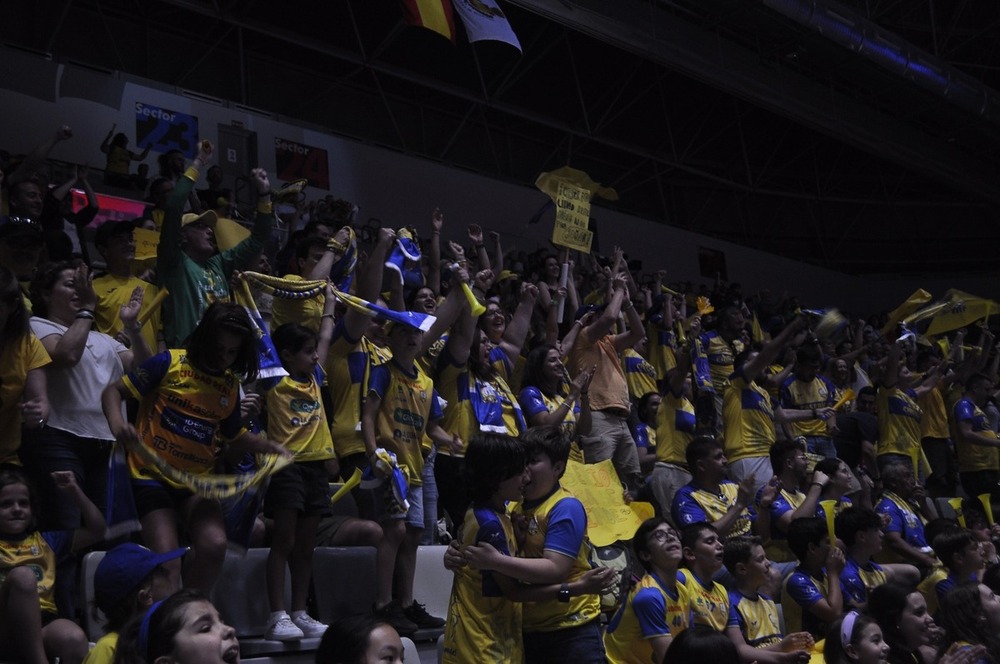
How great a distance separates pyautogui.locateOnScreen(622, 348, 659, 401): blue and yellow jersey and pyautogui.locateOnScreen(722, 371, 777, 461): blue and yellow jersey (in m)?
0.98

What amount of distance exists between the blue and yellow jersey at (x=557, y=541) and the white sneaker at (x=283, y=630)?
3.33ft

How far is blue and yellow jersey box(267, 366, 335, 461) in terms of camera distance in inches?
190

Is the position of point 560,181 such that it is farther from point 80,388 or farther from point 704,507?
point 80,388

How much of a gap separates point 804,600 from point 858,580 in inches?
25.4

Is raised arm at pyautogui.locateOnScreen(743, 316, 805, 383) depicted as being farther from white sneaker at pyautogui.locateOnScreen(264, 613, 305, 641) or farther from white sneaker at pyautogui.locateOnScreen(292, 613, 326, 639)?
white sneaker at pyautogui.locateOnScreen(264, 613, 305, 641)

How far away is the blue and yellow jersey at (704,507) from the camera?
609 cm

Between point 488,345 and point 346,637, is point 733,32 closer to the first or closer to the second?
point 488,345

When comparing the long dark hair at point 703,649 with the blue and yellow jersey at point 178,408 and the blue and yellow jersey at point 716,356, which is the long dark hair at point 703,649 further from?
the blue and yellow jersey at point 716,356

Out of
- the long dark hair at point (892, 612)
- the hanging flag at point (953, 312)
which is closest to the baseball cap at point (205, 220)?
the long dark hair at point (892, 612)

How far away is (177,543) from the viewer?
402 centimetres

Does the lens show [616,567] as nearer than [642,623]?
Answer: No

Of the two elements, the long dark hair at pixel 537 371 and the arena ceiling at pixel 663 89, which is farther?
the arena ceiling at pixel 663 89

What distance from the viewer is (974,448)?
34.0 ft

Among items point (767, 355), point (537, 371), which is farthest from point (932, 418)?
point (537, 371)
